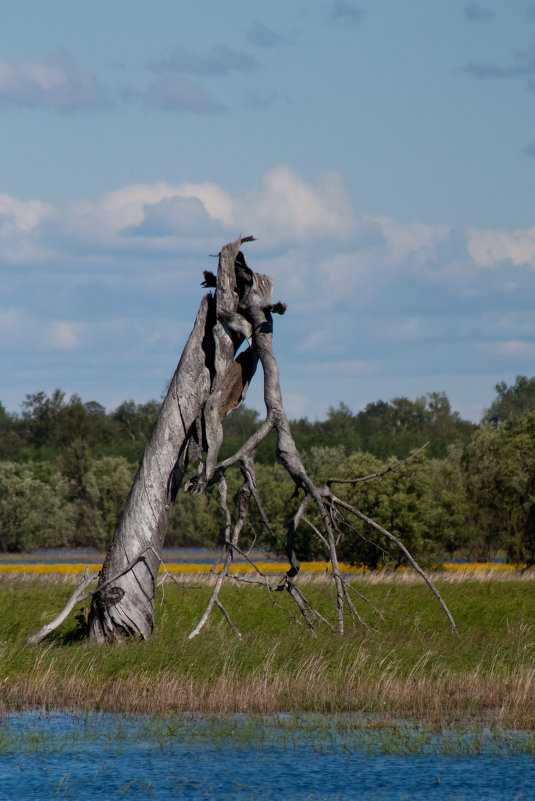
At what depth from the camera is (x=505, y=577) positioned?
123ft

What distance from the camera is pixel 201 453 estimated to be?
20641 mm

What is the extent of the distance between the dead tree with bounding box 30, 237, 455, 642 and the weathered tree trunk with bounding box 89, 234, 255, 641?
19 millimetres

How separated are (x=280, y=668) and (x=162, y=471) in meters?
4.58

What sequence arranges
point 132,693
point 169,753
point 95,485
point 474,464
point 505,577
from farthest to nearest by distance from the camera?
point 95,485 → point 474,464 → point 505,577 → point 132,693 → point 169,753

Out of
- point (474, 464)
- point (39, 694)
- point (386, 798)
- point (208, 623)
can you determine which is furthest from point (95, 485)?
point (386, 798)

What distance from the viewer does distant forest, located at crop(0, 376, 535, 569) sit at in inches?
1911

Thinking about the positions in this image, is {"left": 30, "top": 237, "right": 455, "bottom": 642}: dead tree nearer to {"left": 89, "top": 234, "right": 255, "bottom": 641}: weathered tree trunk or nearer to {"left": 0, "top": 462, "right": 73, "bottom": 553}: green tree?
{"left": 89, "top": 234, "right": 255, "bottom": 641}: weathered tree trunk

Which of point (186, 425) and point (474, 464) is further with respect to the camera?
point (474, 464)

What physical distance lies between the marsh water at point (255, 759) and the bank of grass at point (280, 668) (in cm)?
71

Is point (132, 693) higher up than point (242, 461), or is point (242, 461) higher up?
point (242, 461)

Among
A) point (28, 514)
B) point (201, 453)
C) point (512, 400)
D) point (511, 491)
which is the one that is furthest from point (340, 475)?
point (512, 400)

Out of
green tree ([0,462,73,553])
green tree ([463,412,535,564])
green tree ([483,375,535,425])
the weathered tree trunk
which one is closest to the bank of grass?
the weathered tree trunk

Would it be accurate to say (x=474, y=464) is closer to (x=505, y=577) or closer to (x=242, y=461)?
(x=505, y=577)

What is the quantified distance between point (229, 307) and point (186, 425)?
7.97 ft
